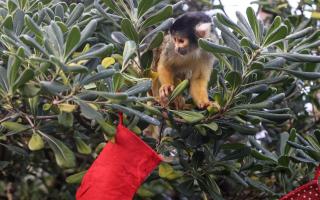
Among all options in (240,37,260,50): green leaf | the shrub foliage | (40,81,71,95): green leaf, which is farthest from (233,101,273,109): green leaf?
(40,81,71,95): green leaf

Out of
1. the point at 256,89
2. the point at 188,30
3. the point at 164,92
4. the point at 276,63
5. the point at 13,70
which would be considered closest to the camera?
the point at 13,70

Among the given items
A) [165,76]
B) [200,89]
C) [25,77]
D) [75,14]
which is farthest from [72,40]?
[165,76]

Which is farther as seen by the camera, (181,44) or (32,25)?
(181,44)

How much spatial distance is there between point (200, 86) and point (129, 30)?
0.57 m

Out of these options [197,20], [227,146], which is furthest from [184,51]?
[227,146]

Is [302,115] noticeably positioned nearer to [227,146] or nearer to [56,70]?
[227,146]

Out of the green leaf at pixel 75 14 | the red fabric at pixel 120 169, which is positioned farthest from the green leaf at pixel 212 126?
the green leaf at pixel 75 14

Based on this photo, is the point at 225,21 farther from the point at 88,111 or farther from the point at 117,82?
the point at 88,111

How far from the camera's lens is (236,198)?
9.68ft

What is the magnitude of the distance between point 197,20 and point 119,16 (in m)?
0.48

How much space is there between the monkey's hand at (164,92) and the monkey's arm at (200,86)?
0.11 metres

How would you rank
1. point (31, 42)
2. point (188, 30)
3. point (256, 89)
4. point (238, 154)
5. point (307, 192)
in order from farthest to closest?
point (188, 30) → point (238, 154) → point (307, 192) → point (256, 89) → point (31, 42)

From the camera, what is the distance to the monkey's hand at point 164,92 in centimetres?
217

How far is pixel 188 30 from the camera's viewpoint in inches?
98.6
